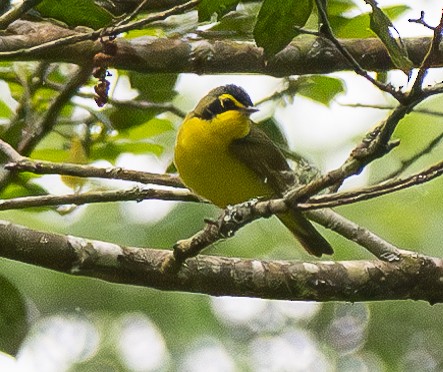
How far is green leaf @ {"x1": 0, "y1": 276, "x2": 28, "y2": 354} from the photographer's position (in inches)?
96.2

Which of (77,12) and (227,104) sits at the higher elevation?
(77,12)

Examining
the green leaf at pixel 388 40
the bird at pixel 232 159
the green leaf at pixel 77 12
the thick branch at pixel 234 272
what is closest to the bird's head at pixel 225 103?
the bird at pixel 232 159

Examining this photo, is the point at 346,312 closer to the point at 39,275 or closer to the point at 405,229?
the point at 405,229

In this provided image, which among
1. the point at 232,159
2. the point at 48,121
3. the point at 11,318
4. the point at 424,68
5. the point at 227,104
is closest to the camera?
the point at 424,68

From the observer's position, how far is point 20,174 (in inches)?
116

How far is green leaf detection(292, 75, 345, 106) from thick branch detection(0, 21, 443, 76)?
35 cm

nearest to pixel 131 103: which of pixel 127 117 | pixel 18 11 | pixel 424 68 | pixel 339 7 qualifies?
pixel 127 117

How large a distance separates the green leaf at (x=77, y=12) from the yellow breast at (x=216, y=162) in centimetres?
109

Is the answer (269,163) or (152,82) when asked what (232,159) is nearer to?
(269,163)

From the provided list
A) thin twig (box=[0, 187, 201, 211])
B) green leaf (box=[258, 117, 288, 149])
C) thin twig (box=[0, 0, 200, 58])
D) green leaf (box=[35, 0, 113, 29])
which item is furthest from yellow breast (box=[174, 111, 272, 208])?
thin twig (box=[0, 0, 200, 58])

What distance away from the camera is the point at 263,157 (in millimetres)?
3285

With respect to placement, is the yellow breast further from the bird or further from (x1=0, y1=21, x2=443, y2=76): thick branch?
(x1=0, y1=21, x2=443, y2=76): thick branch

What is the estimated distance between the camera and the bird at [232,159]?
10.6ft

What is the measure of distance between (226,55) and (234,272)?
0.66m
